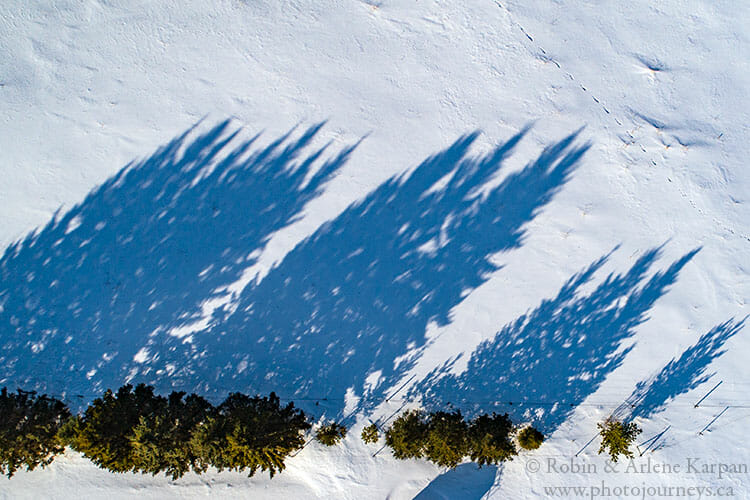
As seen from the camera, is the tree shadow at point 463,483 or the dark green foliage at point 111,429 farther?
the tree shadow at point 463,483

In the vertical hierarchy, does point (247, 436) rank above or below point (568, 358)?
below

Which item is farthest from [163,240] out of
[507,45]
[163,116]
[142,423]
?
[507,45]

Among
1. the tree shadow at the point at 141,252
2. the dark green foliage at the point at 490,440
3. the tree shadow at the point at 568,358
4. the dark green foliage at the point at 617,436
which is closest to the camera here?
the dark green foliage at the point at 490,440

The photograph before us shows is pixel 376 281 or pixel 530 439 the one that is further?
pixel 376 281

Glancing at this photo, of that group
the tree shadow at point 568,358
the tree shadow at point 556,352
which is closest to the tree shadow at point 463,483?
the tree shadow at point 568,358

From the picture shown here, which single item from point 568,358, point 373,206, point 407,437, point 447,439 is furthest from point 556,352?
point 373,206

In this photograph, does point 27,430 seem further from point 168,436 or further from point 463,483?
point 463,483

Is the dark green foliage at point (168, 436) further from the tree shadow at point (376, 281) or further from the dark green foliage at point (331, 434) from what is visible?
the dark green foliage at point (331, 434)

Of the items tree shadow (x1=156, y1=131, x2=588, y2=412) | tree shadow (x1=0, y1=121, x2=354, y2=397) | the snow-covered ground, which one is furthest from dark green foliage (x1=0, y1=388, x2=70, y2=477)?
tree shadow (x1=156, y1=131, x2=588, y2=412)
